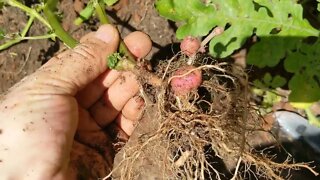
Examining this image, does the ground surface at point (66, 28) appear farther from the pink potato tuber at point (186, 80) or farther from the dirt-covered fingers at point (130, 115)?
the pink potato tuber at point (186, 80)

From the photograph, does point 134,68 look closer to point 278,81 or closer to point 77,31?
point 77,31

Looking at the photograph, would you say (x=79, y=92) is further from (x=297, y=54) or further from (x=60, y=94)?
(x=297, y=54)

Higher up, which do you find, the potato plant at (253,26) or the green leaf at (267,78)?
the potato plant at (253,26)

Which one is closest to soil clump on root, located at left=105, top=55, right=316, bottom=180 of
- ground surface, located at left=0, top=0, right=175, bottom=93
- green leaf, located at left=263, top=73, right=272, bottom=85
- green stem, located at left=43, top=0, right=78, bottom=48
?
green stem, located at left=43, top=0, right=78, bottom=48

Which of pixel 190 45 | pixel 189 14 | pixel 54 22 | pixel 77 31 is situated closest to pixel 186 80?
pixel 190 45

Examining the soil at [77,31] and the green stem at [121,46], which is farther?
the soil at [77,31]

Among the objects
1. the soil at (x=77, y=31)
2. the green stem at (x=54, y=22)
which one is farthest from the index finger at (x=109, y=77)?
the soil at (x=77, y=31)
